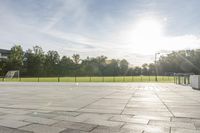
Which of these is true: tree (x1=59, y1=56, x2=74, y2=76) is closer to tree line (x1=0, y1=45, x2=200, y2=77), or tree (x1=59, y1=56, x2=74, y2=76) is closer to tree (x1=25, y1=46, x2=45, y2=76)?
tree line (x1=0, y1=45, x2=200, y2=77)

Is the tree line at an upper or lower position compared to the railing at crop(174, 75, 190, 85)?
upper

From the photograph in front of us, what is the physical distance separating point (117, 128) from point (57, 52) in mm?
73919

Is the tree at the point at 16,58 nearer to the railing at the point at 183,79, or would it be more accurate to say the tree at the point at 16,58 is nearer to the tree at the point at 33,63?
the tree at the point at 33,63

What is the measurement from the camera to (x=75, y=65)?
79125mm

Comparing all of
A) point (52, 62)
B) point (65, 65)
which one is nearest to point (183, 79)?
point (65, 65)

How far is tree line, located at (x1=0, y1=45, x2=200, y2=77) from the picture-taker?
2687 inches

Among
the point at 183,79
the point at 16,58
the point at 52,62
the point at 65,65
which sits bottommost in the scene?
the point at 183,79

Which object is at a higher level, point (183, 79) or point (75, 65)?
point (75, 65)

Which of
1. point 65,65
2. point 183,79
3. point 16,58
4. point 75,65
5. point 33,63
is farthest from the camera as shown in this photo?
point 75,65

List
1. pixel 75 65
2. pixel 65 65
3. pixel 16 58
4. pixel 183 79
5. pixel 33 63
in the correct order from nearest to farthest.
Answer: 1. pixel 183 79
2. pixel 16 58
3. pixel 33 63
4. pixel 65 65
5. pixel 75 65

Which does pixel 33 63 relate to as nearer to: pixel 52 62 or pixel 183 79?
pixel 52 62

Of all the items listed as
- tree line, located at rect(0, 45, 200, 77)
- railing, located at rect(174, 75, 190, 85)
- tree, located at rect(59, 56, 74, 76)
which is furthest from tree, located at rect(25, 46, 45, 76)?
railing, located at rect(174, 75, 190, 85)

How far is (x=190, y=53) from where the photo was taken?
269 feet

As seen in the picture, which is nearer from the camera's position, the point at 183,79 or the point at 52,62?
the point at 183,79
